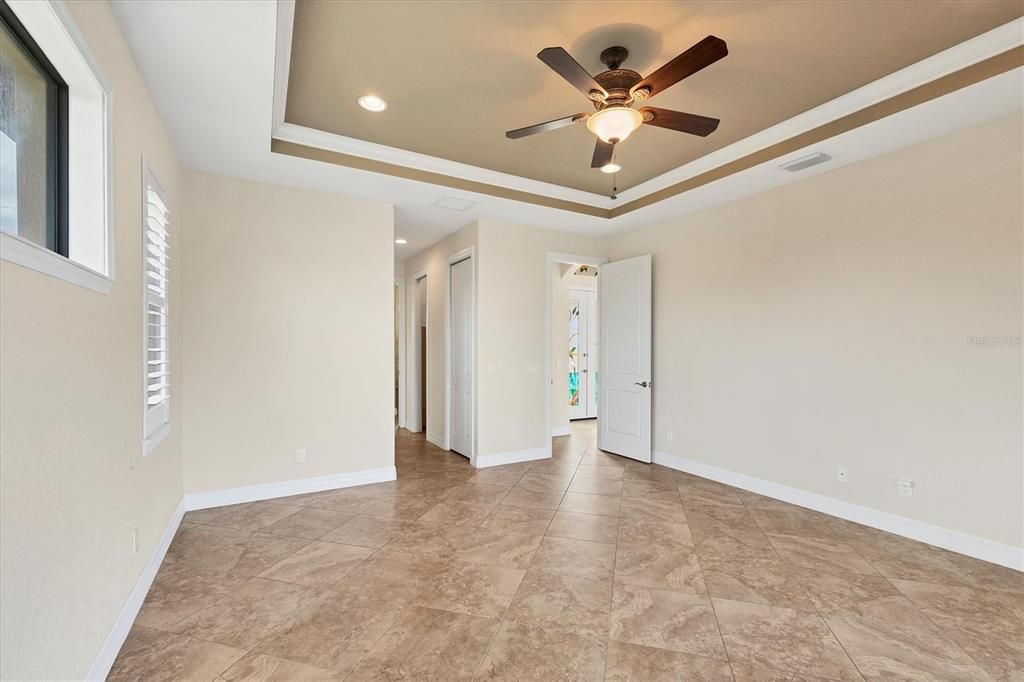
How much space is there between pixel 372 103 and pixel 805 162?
3141 mm

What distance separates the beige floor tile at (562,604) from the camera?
7.28 feet

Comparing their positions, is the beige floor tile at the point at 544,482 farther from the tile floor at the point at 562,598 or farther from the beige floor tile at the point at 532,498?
the tile floor at the point at 562,598

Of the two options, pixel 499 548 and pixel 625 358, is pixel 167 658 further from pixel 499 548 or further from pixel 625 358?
pixel 625 358

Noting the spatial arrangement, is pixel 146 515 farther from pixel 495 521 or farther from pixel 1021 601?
pixel 1021 601

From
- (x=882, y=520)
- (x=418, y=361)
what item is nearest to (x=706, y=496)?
(x=882, y=520)

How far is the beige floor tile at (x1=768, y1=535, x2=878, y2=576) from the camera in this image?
2.79m

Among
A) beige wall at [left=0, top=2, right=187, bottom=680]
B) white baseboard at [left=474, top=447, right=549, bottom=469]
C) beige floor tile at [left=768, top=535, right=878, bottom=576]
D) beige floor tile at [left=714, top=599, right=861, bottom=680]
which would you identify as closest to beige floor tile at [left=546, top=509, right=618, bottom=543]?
beige floor tile at [left=714, top=599, right=861, bottom=680]

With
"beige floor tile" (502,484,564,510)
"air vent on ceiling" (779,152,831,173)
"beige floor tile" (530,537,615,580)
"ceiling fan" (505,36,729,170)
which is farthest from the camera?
"beige floor tile" (502,484,564,510)

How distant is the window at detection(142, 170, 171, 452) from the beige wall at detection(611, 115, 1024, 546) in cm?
449

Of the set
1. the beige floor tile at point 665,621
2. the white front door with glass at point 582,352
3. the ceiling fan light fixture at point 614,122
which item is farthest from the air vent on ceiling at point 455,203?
the white front door with glass at point 582,352

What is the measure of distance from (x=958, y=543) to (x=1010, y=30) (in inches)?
116

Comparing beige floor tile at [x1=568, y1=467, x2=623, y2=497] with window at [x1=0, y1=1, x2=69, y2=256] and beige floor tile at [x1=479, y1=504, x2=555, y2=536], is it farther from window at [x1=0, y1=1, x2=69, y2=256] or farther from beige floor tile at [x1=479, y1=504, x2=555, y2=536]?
window at [x1=0, y1=1, x2=69, y2=256]

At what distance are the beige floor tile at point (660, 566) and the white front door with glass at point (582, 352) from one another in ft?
16.5

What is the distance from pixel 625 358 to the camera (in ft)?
17.9
